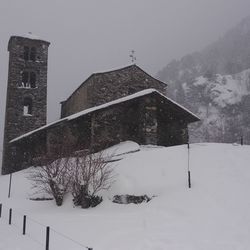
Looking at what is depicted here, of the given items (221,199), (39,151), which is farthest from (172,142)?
(221,199)

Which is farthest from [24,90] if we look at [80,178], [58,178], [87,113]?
[80,178]

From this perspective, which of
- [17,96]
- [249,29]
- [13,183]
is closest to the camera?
[13,183]

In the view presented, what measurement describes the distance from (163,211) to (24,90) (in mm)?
26313

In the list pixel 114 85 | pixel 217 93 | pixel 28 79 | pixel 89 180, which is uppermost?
pixel 217 93

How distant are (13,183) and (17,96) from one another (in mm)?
12813

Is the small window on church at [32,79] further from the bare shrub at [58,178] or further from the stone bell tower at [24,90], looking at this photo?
the bare shrub at [58,178]

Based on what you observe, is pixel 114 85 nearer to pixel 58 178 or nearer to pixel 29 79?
pixel 29 79

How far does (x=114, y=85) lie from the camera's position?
28.8m

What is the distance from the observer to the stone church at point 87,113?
904 inches

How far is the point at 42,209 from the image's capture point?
16500mm

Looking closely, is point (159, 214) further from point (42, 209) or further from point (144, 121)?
point (144, 121)

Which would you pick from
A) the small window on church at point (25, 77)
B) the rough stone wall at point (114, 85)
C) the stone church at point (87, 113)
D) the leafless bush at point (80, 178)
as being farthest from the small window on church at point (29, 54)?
the leafless bush at point (80, 178)

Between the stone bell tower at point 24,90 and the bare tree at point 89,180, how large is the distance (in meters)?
18.9

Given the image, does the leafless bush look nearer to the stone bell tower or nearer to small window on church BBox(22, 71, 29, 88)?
the stone bell tower
